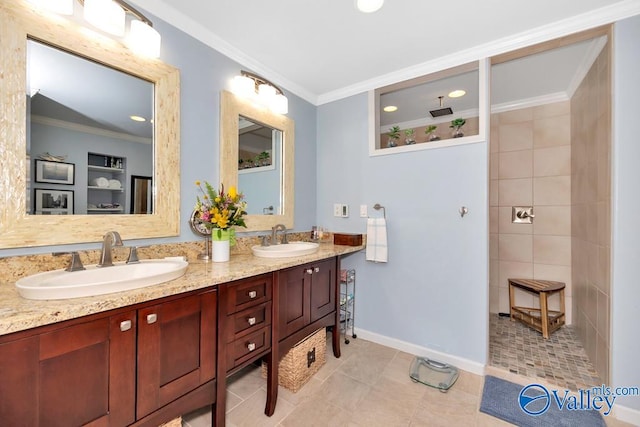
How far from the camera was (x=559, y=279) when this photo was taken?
282 cm

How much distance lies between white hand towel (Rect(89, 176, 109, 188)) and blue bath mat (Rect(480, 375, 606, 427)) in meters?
2.47

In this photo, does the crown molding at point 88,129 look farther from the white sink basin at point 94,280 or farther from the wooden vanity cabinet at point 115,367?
the wooden vanity cabinet at point 115,367

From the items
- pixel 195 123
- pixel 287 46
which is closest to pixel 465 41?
pixel 287 46

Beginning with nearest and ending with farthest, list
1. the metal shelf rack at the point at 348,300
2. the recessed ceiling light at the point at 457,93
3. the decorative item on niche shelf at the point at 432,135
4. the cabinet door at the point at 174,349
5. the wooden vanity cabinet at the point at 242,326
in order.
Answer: the cabinet door at the point at 174,349, the wooden vanity cabinet at the point at 242,326, the decorative item on niche shelf at the point at 432,135, the metal shelf rack at the point at 348,300, the recessed ceiling light at the point at 457,93

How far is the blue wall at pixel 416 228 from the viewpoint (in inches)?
79.9

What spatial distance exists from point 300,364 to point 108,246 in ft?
4.32

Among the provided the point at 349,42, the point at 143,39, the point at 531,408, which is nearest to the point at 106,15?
the point at 143,39

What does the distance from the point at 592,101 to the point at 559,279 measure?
174cm

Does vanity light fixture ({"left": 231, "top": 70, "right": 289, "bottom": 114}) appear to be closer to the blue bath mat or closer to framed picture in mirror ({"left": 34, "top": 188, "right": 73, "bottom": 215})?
framed picture in mirror ({"left": 34, "top": 188, "right": 73, "bottom": 215})

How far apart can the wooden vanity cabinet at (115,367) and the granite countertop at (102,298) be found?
52 millimetres

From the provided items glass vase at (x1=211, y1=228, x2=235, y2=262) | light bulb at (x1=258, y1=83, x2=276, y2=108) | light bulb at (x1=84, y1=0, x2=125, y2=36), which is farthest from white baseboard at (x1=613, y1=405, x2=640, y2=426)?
light bulb at (x1=84, y1=0, x2=125, y2=36)

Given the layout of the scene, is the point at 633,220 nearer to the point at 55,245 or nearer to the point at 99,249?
the point at 99,249

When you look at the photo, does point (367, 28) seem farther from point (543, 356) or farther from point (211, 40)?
point (543, 356)

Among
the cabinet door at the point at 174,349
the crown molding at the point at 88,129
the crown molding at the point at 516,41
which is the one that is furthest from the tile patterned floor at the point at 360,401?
the crown molding at the point at 516,41
